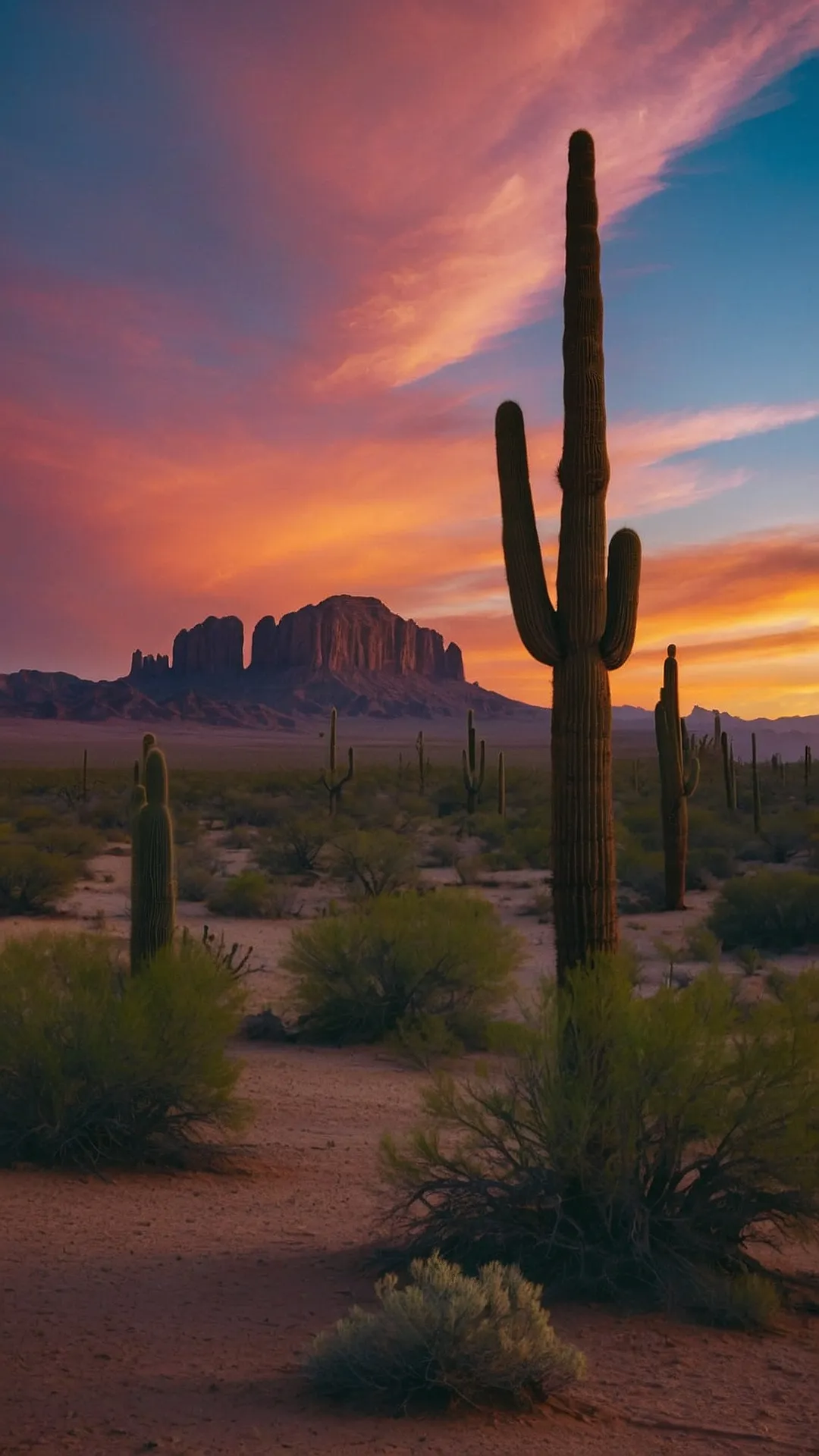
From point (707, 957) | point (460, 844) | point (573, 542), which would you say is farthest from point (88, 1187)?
point (460, 844)

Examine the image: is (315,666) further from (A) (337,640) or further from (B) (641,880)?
(B) (641,880)

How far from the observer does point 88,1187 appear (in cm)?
828

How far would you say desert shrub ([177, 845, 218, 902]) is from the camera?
2502cm

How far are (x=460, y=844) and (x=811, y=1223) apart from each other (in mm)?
28141

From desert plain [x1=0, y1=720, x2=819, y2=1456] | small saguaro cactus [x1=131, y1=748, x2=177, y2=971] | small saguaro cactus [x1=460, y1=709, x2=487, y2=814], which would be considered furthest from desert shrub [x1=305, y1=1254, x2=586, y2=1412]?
small saguaro cactus [x1=460, y1=709, x2=487, y2=814]

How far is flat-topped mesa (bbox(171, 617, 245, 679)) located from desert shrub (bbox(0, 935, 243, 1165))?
180m

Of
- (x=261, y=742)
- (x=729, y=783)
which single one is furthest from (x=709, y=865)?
(x=261, y=742)

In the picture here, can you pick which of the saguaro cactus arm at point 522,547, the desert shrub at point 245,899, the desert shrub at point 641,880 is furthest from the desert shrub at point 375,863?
the saguaro cactus arm at point 522,547

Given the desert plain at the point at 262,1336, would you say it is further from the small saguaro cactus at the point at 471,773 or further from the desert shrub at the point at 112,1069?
the small saguaro cactus at the point at 471,773

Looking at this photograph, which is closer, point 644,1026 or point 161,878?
point 644,1026

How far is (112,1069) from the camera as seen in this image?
869 centimetres

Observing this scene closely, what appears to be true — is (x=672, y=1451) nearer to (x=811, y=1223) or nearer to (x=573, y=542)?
(x=811, y=1223)

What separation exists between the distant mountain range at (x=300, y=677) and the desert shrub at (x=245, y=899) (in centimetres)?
14161

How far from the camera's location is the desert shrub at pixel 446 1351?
4.89 meters
